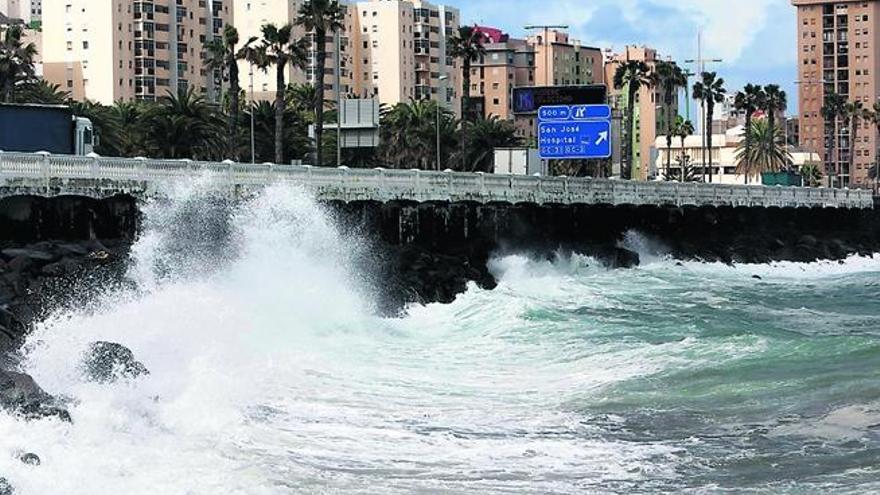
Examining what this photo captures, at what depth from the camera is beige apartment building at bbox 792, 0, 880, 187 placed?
599ft

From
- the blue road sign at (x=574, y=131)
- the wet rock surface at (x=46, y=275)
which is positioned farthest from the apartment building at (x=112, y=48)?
the wet rock surface at (x=46, y=275)

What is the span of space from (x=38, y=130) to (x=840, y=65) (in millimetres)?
167286

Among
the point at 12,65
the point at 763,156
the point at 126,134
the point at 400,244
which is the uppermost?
the point at 12,65

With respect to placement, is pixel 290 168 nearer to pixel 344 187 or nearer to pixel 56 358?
pixel 344 187

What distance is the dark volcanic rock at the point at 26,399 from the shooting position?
14906mm

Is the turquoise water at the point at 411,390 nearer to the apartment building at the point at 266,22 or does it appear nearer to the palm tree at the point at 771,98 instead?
the palm tree at the point at 771,98

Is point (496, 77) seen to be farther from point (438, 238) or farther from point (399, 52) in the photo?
point (438, 238)

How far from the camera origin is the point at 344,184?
1462 inches

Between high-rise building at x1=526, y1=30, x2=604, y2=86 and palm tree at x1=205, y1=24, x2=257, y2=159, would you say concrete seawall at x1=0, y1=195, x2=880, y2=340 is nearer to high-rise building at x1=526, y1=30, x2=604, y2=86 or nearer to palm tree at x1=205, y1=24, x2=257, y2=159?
palm tree at x1=205, y1=24, x2=257, y2=159

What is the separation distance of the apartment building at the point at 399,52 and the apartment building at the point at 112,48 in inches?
1123

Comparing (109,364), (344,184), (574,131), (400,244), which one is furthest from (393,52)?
(109,364)

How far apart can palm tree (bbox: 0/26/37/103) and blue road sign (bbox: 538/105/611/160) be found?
29936 mm

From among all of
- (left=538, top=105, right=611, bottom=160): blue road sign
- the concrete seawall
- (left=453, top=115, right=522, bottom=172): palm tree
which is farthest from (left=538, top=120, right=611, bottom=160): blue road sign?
(left=453, top=115, right=522, bottom=172): palm tree

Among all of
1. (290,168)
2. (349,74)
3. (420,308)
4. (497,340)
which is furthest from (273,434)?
(349,74)
